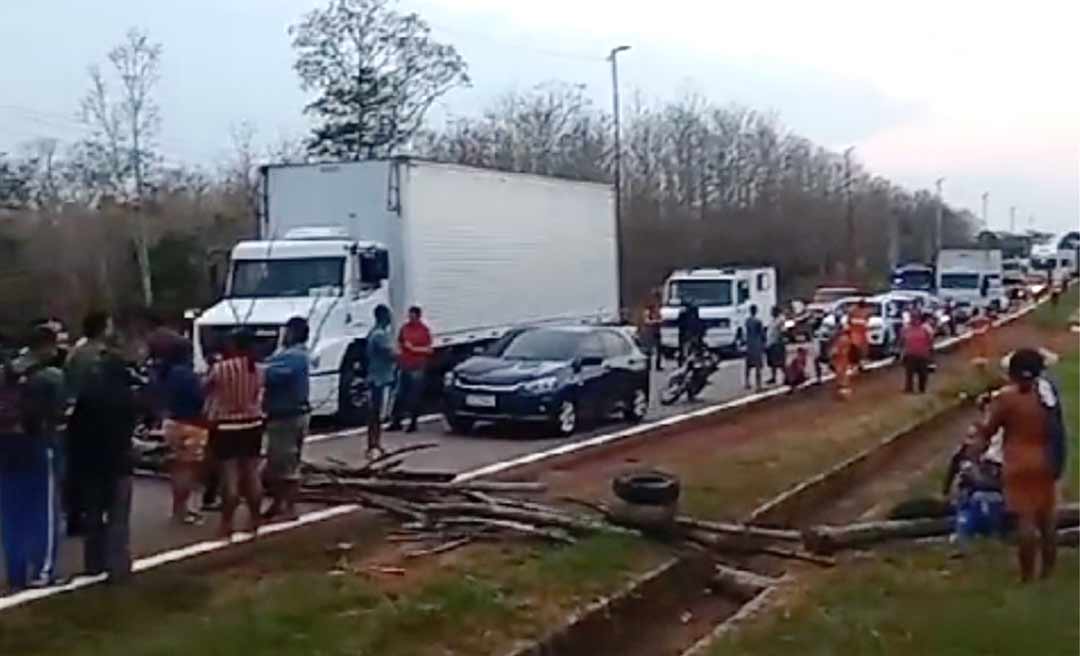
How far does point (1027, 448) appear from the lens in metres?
12.5

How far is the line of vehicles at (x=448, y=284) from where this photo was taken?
25750 millimetres

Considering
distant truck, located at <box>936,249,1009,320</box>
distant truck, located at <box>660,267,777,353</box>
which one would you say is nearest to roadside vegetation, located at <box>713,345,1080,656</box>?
distant truck, located at <box>660,267,777,353</box>

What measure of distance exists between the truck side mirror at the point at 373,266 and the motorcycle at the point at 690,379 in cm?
644

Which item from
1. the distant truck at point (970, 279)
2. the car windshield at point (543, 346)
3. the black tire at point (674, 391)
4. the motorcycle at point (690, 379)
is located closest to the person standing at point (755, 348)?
the motorcycle at point (690, 379)

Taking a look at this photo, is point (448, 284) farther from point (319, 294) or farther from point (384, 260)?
point (319, 294)

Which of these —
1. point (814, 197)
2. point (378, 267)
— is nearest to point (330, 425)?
point (378, 267)

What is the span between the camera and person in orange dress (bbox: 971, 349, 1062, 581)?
12.5 meters

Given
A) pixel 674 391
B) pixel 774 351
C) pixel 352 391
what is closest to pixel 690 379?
pixel 674 391

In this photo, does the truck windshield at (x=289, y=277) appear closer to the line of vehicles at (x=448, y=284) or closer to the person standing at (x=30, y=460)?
the line of vehicles at (x=448, y=284)

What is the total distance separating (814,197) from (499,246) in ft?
244

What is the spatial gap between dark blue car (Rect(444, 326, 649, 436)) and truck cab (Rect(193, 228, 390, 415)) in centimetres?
162

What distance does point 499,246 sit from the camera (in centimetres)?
3284

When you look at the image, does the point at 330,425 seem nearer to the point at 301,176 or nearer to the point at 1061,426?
the point at 301,176

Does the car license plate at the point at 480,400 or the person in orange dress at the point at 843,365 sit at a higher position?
the car license plate at the point at 480,400
